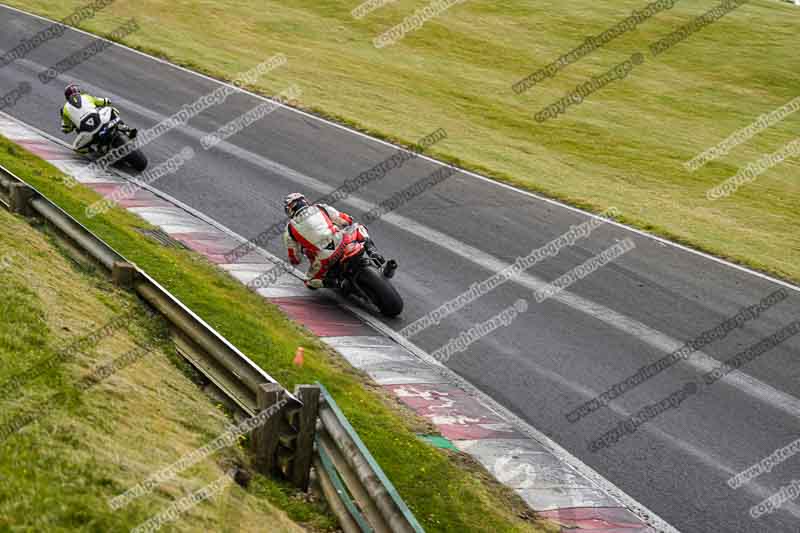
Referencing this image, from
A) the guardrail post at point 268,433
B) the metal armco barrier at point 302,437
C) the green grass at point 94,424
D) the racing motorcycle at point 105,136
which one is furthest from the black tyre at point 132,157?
the guardrail post at point 268,433

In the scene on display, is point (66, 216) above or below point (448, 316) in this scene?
above

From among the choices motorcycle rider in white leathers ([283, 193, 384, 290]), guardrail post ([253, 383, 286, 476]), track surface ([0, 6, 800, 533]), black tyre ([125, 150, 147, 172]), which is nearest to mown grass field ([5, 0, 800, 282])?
track surface ([0, 6, 800, 533])

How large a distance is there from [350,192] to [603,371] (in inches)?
371

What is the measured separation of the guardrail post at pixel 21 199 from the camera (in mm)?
12062

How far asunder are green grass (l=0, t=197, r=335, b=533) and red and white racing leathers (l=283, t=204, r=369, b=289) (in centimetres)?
419

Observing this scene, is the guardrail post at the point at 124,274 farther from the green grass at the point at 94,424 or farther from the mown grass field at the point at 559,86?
the mown grass field at the point at 559,86

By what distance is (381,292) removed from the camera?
13.7 metres

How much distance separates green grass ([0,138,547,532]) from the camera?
8.55 meters

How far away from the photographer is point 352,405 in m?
10.1

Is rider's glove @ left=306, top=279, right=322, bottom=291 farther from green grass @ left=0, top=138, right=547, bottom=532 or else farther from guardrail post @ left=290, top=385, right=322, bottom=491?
guardrail post @ left=290, top=385, right=322, bottom=491

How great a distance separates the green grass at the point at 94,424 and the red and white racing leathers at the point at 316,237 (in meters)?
4.19

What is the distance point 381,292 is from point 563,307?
127 inches

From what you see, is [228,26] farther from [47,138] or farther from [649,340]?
[649,340]

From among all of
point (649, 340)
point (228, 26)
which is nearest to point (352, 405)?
point (649, 340)
